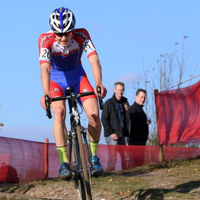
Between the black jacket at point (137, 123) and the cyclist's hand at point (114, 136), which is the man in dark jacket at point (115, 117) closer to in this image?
the cyclist's hand at point (114, 136)

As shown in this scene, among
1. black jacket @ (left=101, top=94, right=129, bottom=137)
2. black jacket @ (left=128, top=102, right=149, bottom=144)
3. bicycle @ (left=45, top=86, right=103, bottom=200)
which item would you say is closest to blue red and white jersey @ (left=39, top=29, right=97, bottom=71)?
bicycle @ (left=45, top=86, right=103, bottom=200)

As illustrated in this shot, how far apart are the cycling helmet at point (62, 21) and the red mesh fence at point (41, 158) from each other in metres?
5.57

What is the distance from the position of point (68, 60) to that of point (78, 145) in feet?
4.22

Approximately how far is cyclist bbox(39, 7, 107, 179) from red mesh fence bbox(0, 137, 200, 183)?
497 centimetres

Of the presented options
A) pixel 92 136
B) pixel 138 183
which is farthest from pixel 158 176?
pixel 92 136

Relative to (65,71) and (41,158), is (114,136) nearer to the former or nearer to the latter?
(41,158)

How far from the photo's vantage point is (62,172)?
8.95m

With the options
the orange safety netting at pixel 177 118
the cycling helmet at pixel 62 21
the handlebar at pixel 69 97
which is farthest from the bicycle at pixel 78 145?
the orange safety netting at pixel 177 118

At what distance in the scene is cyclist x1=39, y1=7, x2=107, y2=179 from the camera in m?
8.94

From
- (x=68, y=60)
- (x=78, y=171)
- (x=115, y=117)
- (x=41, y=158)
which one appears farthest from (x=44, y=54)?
(x=41, y=158)

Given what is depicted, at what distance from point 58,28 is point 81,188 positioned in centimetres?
210

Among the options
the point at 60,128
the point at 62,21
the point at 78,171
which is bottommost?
the point at 78,171

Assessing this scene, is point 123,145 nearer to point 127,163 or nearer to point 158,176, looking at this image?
point 127,163

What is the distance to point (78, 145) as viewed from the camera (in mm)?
8859
